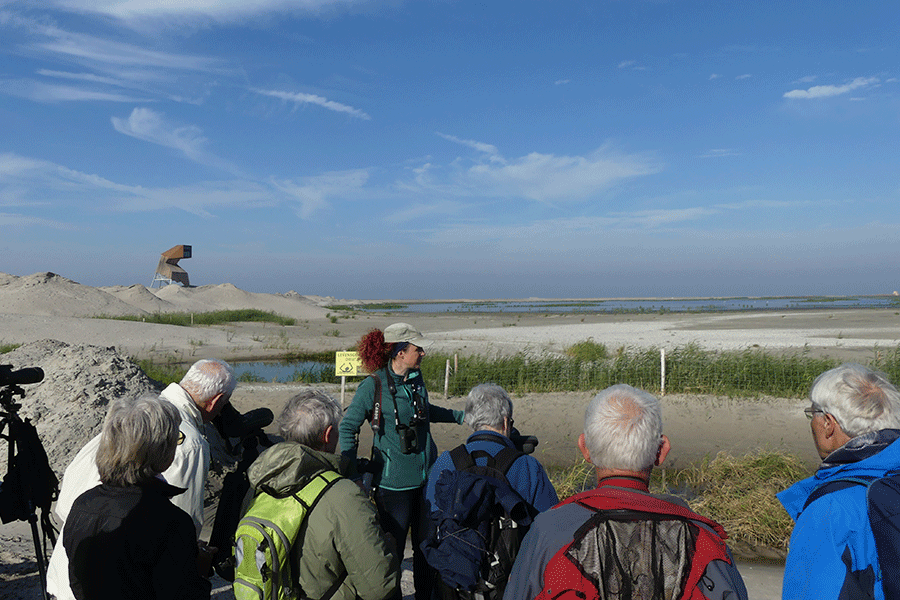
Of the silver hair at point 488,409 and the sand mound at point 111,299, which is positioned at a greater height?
the sand mound at point 111,299

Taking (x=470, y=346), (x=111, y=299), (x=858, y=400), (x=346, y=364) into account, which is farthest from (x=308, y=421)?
(x=111, y=299)

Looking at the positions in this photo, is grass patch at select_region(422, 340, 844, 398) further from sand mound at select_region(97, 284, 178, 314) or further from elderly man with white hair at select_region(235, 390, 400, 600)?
sand mound at select_region(97, 284, 178, 314)

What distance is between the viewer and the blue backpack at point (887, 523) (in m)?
1.73

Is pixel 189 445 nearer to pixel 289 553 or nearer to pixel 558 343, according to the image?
pixel 289 553

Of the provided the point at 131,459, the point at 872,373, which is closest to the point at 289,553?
the point at 131,459

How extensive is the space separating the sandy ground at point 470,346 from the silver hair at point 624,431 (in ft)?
11.1

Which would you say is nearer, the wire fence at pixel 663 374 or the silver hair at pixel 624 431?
the silver hair at pixel 624 431

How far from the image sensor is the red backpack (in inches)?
65.8

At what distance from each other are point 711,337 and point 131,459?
30.8 m

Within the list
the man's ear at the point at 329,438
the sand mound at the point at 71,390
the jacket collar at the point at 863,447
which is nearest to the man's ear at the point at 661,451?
the jacket collar at the point at 863,447

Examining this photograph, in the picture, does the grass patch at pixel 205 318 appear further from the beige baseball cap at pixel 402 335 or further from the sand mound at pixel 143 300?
the beige baseball cap at pixel 402 335

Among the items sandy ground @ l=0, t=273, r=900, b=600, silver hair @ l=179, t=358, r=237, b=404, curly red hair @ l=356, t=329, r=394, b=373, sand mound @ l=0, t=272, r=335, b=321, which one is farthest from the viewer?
sand mound @ l=0, t=272, r=335, b=321

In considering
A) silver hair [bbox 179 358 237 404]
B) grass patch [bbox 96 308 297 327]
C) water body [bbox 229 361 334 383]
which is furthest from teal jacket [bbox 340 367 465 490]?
grass patch [bbox 96 308 297 327]

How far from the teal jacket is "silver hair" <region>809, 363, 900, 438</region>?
6.54 feet
